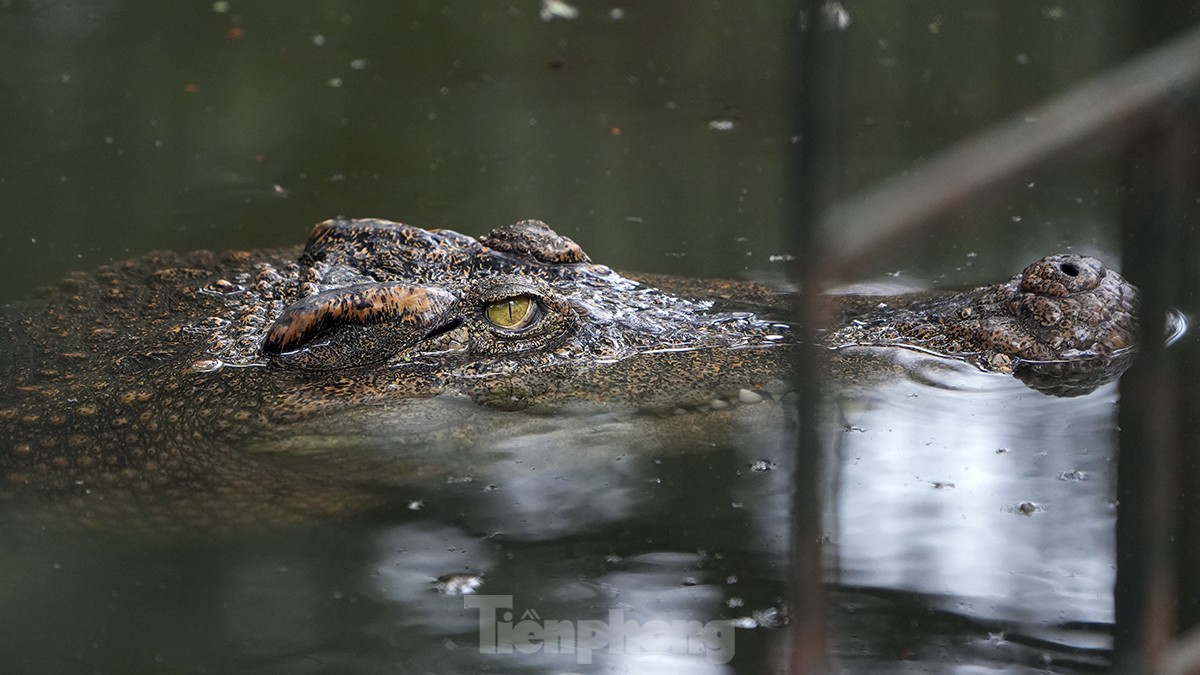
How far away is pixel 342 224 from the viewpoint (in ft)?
12.9

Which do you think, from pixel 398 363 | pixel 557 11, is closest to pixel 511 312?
pixel 398 363

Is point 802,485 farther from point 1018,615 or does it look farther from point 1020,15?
point 1020,15

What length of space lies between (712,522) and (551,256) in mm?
1135

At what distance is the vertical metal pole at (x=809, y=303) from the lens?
38.9 inches

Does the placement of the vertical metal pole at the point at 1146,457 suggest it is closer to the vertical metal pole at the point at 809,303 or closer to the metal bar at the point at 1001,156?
the metal bar at the point at 1001,156

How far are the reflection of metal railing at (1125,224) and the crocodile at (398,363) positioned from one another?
1994mm

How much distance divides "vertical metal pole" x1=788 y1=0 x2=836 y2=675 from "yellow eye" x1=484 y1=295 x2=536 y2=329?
2320mm

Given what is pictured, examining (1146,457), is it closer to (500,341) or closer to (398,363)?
(500,341)

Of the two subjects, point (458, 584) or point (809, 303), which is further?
point (458, 584)

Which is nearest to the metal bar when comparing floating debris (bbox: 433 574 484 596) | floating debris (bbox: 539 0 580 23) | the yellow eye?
floating debris (bbox: 433 574 484 596)

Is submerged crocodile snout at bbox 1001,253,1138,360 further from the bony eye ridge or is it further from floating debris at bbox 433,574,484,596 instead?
floating debris at bbox 433,574,484,596

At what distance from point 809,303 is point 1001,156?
227mm

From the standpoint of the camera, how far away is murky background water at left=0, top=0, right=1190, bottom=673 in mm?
2752

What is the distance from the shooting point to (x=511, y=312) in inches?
136
